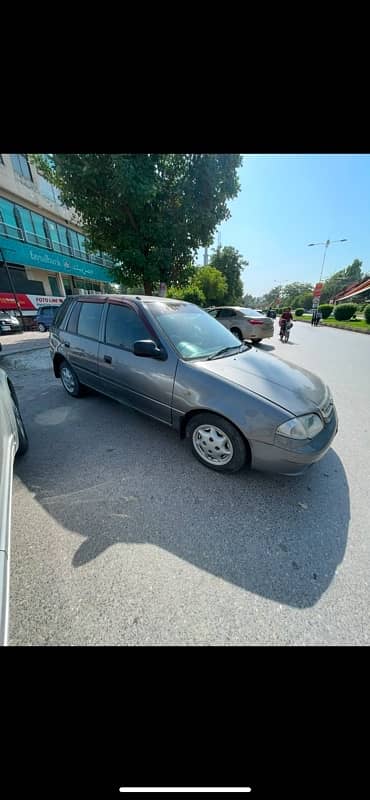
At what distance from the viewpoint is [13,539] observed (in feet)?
6.11

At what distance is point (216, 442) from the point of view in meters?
2.33

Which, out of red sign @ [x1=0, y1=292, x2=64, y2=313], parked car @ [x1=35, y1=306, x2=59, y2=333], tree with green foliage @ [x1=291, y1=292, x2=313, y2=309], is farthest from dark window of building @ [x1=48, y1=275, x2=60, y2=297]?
tree with green foliage @ [x1=291, y1=292, x2=313, y2=309]

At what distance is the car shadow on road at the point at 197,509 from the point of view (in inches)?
64.8

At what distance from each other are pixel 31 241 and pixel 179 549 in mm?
22945

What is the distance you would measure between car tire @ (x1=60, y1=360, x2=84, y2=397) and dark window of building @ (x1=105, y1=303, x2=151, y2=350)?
51.1 inches

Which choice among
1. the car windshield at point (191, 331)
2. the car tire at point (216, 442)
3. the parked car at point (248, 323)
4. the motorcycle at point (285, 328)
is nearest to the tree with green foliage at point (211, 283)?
the motorcycle at point (285, 328)

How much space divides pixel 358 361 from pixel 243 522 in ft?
26.9

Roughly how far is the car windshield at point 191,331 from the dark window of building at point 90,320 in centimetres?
88

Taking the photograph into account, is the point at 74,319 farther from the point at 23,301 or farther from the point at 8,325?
the point at 23,301

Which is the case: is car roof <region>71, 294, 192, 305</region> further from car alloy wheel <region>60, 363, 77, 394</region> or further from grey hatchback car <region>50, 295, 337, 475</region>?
car alloy wheel <region>60, 363, 77, 394</region>

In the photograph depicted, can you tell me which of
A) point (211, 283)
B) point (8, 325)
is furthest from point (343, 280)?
point (8, 325)

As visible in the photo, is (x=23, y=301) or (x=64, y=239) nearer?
(x=23, y=301)

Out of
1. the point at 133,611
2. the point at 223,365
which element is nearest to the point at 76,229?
the point at 223,365
